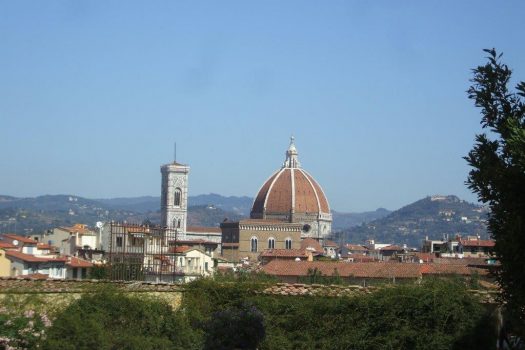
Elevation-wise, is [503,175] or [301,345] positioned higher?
[503,175]

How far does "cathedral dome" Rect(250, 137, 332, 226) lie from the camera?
141125 mm

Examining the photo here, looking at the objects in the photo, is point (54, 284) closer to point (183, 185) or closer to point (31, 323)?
point (31, 323)

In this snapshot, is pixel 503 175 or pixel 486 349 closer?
pixel 503 175

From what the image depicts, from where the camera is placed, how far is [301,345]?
19047mm

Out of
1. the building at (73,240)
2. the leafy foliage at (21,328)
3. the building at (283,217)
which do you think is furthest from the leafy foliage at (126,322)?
the building at (283,217)

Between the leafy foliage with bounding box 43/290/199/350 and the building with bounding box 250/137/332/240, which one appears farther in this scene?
the building with bounding box 250/137/332/240

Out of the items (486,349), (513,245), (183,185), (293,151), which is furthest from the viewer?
(293,151)

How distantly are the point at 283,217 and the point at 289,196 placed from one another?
3.16 m

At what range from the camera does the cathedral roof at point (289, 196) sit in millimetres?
141500

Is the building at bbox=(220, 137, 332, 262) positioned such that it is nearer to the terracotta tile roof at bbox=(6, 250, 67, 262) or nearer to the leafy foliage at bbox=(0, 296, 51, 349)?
the terracotta tile roof at bbox=(6, 250, 67, 262)

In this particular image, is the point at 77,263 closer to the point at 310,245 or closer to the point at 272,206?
the point at 310,245

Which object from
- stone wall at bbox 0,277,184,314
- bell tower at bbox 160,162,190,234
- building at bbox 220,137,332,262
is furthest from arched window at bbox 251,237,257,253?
stone wall at bbox 0,277,184,314

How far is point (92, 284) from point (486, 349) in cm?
781

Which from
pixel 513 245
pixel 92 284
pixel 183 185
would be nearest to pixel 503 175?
pixel 513 245
